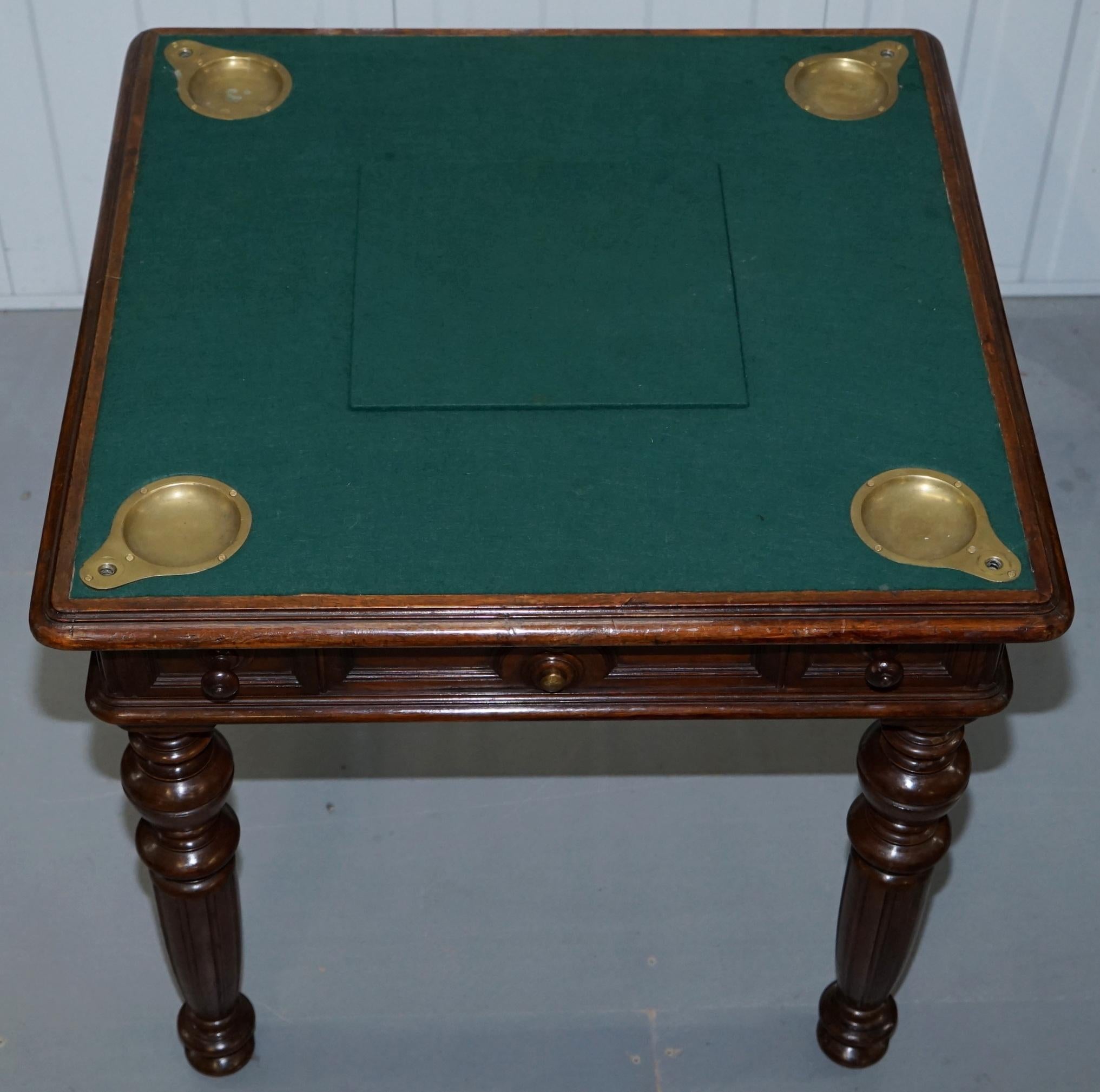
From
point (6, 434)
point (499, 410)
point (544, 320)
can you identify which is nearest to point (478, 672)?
point (499, 410)

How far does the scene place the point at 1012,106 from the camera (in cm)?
394

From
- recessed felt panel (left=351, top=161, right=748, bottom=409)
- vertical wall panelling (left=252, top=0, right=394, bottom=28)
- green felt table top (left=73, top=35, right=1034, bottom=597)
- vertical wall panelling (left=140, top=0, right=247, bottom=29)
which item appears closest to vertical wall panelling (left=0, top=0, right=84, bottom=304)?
vertical wall panelling (left=140, top=0, right=247, bottom=29)

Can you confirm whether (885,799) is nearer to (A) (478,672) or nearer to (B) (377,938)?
(A) (478,672)

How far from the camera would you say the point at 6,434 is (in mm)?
3797

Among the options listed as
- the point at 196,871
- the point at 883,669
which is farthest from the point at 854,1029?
the point at 196,871

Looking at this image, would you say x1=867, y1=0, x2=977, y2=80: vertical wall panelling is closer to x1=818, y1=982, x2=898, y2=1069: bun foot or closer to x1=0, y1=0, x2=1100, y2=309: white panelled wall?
x1=0, y1=0, x2=1100, y2=309: white panelled wall

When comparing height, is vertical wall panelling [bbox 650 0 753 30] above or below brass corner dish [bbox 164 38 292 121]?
below

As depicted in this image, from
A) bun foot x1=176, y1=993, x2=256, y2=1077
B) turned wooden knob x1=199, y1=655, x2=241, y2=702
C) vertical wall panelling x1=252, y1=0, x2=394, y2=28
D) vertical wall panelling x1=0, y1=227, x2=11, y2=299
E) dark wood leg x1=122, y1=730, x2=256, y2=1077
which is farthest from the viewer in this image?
vertical wall panelling x1=0, y1=227, x2=11, y2=299

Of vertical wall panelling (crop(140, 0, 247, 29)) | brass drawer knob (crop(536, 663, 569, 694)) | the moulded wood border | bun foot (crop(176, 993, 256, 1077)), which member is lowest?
bun foot (crop(176, 993, 256, 1077))

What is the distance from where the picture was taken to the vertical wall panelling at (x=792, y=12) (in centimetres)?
378

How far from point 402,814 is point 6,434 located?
49.5 inches

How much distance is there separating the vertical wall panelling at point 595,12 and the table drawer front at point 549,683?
1.91 m

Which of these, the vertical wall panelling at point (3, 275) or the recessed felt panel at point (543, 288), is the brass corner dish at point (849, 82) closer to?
the recessed felt panel at point (543, 288)

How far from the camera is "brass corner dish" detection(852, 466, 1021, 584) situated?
7.25ft
